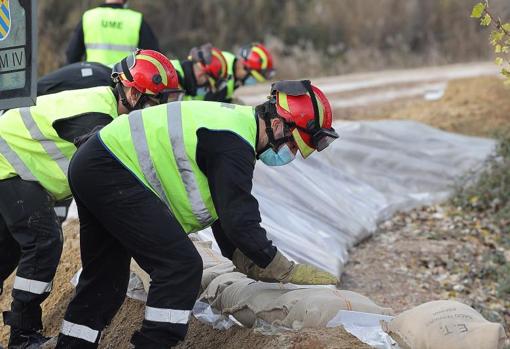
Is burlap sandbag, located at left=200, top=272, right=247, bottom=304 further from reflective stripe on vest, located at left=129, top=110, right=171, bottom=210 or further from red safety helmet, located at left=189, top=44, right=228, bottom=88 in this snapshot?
red safety helmet, located at left=189, top=44, right=228, bottom=88

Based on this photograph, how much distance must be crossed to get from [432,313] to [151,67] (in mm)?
2119

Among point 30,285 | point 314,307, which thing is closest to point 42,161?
point 30,285

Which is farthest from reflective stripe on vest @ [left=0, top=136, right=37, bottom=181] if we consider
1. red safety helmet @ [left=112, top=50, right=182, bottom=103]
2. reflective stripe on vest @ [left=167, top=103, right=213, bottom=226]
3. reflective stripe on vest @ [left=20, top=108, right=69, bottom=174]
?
reflective stripe on vest @ [left=167, top=103, right=213, bottom=226]

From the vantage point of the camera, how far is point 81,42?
8.70m

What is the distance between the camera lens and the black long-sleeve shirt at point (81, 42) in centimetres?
843

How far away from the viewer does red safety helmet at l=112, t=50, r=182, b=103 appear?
523 cm

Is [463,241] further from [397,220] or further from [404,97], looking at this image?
[404,97]

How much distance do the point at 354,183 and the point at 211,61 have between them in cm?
230

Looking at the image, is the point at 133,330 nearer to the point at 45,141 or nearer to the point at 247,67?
the point at 45,141

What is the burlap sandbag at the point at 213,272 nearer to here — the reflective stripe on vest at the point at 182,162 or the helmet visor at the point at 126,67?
the reflective stripe on vest at the point at 182,162

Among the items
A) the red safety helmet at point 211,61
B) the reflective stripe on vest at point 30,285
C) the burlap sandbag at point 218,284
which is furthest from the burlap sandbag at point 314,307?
the red safety helmet at point 211,61

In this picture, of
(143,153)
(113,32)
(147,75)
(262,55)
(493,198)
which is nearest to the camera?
(143,153)

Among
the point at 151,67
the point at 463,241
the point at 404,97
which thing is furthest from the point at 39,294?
the point at 404,97

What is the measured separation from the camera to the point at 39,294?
5230mm
